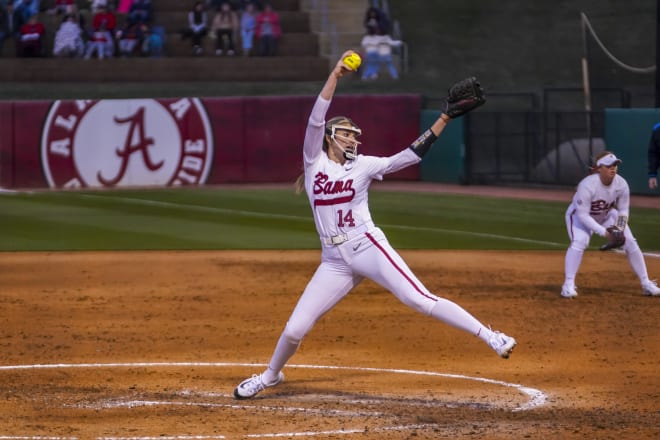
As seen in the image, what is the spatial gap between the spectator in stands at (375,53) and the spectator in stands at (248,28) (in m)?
3.20

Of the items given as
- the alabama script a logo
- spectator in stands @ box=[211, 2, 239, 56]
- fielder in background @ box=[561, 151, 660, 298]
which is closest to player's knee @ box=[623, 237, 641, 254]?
fielder in background @ box=[561, 151, 660, 298]

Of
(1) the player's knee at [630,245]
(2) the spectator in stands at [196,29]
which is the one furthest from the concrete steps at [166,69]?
(1) the player's knee at [630,245]

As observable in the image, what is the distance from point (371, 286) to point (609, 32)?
77.2ft

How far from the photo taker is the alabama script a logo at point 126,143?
27.5 metres

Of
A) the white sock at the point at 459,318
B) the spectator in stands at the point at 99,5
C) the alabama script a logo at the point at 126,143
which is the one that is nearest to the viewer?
the white sock at the point at 459,318

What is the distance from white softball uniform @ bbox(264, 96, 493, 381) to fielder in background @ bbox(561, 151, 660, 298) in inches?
212

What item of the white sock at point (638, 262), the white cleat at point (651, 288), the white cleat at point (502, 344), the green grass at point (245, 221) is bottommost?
the green grass at point (245, 221)

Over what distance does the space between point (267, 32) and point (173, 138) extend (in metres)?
6.50

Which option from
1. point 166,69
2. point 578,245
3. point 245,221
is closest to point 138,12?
point 166,69

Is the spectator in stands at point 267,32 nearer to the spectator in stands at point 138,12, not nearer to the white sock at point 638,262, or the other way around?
the spectator in stands at point 138,12

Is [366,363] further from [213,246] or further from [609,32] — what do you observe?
[609,32]

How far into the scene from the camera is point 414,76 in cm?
3481

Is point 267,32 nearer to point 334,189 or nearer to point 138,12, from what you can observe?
point 138,12

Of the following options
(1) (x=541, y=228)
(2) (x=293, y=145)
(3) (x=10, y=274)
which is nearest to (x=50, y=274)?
(3) (x=10, y=274)
